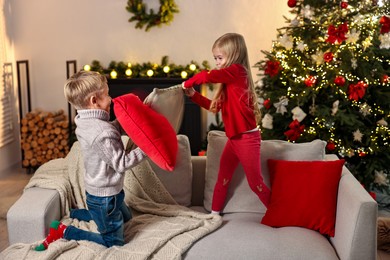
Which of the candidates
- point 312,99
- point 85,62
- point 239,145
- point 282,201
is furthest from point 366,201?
point 85,62

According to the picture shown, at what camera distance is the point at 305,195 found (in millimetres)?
3078

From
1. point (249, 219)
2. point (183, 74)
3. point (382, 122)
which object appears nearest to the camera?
point (249, 219)

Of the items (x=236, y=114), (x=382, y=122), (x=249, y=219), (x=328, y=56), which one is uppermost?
(x=328, y=56)

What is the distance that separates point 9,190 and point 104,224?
8.95ft

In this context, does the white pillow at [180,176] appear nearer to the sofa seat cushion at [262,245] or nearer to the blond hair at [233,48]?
the sofa seat cushion at [262,245]

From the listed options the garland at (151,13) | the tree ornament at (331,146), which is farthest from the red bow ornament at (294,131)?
the garland at (151,13)

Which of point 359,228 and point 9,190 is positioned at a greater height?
point 359,228

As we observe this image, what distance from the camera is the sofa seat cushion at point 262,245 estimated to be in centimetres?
272

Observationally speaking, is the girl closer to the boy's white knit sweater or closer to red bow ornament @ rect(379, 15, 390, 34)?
the boy's white knit sweater

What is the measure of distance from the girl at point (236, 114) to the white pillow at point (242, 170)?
7 centimetres

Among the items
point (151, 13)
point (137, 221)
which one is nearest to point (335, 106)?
point (137, 221)

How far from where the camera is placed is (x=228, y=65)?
323cm

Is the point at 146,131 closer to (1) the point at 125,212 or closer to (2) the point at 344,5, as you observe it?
(1) the point at 125,212

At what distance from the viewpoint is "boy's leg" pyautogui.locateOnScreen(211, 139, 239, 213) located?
3236 mm
